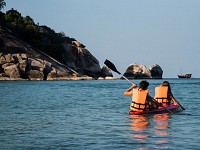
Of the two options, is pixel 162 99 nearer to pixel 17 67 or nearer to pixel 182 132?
pixel 182 132

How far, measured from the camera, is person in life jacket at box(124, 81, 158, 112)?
19.8m

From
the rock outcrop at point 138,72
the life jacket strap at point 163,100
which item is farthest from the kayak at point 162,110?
the rock outcrop at point 138,72

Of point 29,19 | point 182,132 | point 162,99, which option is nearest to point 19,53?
point 29,19

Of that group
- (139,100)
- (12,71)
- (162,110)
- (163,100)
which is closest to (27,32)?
(12,71)

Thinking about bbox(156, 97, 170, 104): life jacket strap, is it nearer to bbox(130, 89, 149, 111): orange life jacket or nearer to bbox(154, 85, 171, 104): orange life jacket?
bbox(154, 85, 171, 104): orange life jacket

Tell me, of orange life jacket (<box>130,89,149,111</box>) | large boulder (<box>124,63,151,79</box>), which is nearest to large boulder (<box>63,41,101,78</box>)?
large boulder (<box>124,63,151,79</box>)

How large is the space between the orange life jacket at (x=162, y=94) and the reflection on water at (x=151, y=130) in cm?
168

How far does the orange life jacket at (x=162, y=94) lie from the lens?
76.8ft

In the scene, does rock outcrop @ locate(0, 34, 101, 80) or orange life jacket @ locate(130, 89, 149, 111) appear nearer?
orange life jacket @ locate(130, 89, 149, 111)

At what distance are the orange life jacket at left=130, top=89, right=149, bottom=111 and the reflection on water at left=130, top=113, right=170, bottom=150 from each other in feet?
1.51

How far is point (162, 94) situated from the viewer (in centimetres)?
2356

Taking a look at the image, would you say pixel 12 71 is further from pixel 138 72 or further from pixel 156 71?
pixel 156 71

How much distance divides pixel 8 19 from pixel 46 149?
413ft

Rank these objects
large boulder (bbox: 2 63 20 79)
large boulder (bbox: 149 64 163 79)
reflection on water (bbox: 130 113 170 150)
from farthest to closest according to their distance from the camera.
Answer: large boulder (bbox: 149 64 163 79), large boulder (bbox: 2 63 20 79), reflection on water (bbox: 130 113 170 150)
